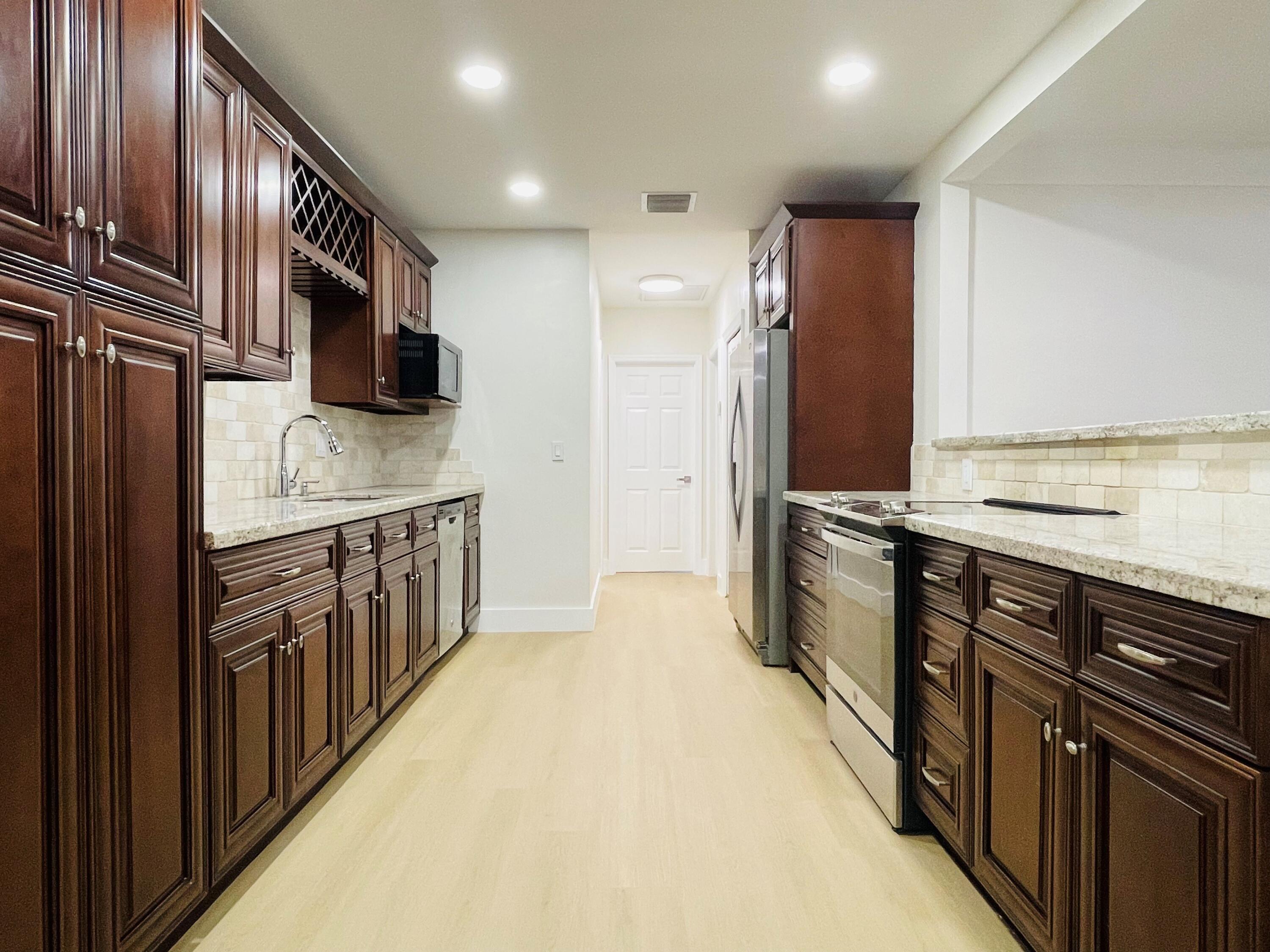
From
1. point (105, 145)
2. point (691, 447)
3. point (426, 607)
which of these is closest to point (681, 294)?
point (691, 447)

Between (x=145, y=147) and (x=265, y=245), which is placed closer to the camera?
(x=145, y=147)

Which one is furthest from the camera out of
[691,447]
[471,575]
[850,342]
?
[691,447]

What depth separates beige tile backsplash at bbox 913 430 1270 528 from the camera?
63.1 inches

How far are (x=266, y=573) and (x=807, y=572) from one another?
90.0 inches

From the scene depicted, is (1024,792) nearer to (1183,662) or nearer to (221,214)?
(1183,662)

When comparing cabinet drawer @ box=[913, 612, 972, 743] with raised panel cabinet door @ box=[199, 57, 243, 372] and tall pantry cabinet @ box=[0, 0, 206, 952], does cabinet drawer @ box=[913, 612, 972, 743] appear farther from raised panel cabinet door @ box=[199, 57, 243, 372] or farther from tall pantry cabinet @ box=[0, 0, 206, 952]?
→ raised panel cabinet door @ box=[199, 57, 243, 372]

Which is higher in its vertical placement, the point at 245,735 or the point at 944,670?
the point at 944,670

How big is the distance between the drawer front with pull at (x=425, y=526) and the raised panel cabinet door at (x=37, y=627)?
1.96 metres

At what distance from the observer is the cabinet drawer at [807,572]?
301cm

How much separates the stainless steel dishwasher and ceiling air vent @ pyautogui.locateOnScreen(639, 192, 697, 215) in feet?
6.45

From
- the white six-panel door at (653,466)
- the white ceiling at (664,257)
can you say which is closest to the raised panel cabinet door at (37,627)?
the white ceiling at (664,257)

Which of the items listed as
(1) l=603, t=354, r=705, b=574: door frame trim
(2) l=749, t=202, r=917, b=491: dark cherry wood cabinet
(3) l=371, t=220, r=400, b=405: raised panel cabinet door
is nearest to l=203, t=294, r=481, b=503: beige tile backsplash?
(3) l=371, t=220, r=400, b=405: raised panel cabinet door

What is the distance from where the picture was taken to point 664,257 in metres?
5.21

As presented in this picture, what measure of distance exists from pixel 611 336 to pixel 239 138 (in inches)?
190
